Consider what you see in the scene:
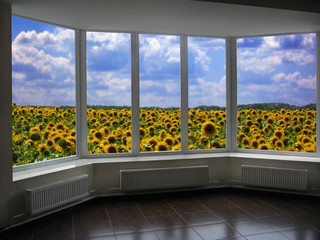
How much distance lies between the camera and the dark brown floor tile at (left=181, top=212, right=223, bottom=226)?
3.64 metres

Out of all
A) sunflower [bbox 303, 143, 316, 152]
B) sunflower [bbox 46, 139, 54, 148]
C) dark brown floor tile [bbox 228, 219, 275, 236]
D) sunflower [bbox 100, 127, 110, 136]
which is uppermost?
sunflower [bbox 100, 127, 110, 136]

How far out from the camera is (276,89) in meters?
5.15

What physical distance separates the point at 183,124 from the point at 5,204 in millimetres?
2840

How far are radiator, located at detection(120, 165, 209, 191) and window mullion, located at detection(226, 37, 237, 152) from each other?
0.84 metres

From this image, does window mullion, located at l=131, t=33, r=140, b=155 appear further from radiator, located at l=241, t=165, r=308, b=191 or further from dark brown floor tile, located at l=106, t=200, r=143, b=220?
radiator, located at l=241, t=165, r=308, b=191

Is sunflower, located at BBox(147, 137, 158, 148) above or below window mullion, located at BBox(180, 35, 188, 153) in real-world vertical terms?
below

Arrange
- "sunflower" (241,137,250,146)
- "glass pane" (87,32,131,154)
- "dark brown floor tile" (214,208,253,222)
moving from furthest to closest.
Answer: "sunflower" (241,137,250,146)
"glass pane" (87,32,131,154)
"dark brown floor tile" (214,208,253,222)

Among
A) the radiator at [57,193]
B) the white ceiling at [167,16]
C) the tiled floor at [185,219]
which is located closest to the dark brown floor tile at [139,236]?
the tiled floor at [185,219]

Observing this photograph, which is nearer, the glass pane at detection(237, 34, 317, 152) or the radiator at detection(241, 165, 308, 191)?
the radiator at detection(241, 165, 308, 191)

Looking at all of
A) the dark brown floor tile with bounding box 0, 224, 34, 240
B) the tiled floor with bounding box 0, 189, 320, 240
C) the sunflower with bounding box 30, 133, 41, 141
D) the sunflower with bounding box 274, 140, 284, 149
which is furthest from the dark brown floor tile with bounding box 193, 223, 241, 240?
the sunflower with bounding box 30, 133, 41, 141

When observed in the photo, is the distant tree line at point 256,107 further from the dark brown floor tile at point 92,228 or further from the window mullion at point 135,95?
the dark brown floor tile at point 92,228

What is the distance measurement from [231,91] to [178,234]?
284cm

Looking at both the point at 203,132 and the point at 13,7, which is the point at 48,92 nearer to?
the point at 13,7

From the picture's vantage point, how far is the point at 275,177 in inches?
184
